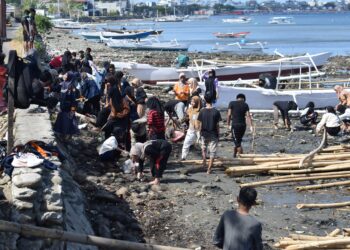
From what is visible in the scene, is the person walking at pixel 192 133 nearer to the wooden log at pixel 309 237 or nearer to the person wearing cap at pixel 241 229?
the wooden log at pixel 309 237

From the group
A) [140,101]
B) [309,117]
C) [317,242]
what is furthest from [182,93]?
[317,242]

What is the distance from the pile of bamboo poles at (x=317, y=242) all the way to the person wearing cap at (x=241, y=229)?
102 inches

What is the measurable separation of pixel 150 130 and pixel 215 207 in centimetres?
219

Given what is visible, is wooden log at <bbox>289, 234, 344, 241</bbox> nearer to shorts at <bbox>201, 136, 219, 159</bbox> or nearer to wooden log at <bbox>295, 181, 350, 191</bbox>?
wooden log at <bbox>295, 181, 350, 191</bbox>

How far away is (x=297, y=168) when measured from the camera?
14.6m

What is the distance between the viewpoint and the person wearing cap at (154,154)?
13797 millimetres

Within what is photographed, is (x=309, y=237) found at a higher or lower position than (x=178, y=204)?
higher

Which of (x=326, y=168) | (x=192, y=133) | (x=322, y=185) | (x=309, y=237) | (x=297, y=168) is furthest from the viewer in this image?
(x=192, y=133)

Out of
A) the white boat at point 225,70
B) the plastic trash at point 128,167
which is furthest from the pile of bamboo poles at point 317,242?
the white boat at point 225,70

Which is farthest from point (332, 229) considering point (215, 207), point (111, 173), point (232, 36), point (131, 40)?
point (232, 36)

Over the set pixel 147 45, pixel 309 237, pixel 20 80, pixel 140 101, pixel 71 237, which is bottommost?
pixel 147 45

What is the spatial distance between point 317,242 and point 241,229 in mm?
2863

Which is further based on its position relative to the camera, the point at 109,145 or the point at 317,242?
the point at 109,145

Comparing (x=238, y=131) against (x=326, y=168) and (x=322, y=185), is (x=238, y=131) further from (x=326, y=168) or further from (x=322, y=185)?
(x=322, y=185)
